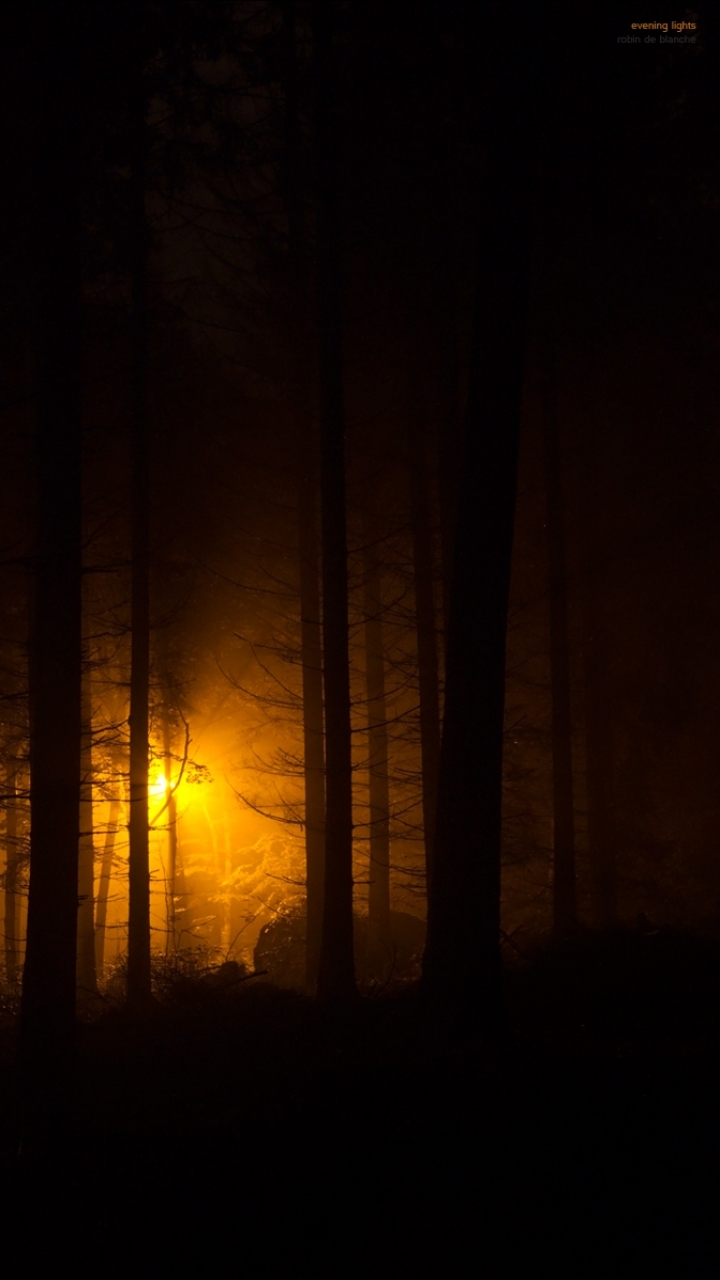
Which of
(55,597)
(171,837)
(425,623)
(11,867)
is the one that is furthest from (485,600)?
(171,837)

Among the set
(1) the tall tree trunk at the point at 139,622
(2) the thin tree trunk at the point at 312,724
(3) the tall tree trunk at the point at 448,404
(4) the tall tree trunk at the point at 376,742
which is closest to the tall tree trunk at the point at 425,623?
(3) the tall tree trunk at the point at 448,404

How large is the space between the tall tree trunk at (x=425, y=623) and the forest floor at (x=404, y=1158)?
5.82m

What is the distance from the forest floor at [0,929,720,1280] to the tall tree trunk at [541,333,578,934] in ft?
21.5

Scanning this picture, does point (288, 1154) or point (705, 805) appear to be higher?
point (705, 805)

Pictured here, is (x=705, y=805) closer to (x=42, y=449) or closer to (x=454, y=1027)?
(x=454, y=1027)

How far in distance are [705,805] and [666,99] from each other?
1333 cm

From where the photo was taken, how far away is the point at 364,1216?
15.4 feet

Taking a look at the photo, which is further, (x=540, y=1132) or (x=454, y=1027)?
(x=454, y=1027)

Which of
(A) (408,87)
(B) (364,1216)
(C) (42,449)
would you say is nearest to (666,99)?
(A) (408,87)

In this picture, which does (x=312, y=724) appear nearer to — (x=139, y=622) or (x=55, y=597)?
(x=139, y=622)

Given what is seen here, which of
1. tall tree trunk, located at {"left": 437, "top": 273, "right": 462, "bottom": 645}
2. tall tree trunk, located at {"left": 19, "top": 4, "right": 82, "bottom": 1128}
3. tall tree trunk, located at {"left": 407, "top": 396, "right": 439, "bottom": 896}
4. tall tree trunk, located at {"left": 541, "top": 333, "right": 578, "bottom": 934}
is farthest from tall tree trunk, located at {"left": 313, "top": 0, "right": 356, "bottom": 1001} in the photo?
tall tree trunk, located at {"left": 541, "top": 333, "right": 578, "bottom": 934}

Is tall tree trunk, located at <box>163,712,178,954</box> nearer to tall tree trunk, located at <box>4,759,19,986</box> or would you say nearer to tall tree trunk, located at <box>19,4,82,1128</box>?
tall tree trunk, located at <box>4,759,19,986</box>

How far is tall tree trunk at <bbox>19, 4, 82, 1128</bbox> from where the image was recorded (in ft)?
23.6

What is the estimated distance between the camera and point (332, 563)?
10.8 metres
